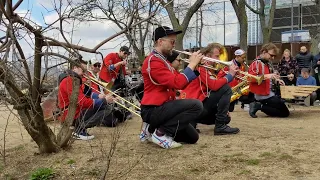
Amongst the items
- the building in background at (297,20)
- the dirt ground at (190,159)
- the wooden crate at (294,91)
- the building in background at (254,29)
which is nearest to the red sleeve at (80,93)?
the dirt ground at (190,159)

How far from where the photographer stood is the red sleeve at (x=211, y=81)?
5859 millimetres

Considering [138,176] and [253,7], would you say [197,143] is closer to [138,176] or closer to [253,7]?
[138,176]

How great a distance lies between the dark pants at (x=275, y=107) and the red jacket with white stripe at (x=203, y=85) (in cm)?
230

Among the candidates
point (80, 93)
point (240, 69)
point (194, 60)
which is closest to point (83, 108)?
point (80, 93)

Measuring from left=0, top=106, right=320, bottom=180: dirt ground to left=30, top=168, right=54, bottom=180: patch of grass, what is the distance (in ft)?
0.29

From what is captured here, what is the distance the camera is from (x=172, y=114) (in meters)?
4.89

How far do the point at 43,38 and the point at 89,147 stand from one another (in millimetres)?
1655

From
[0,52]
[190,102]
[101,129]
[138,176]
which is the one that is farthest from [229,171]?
[101,129]

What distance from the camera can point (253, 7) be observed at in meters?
19.9

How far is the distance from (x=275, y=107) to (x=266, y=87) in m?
0.44

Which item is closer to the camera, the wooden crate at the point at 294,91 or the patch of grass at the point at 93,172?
the patch of grass at the point at 93,172

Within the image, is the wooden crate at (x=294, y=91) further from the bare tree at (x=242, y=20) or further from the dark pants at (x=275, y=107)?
the bare tree at (x=242, y=20)

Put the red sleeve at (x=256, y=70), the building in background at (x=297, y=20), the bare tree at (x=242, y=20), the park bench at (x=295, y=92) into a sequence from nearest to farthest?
the red sleeve at (x=256, y=70)
the park bench at (x=295, y=92)
the bare tree at (x=242, y=20)
the building in background at (x=297, y=20)

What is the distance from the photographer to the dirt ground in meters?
3.95
